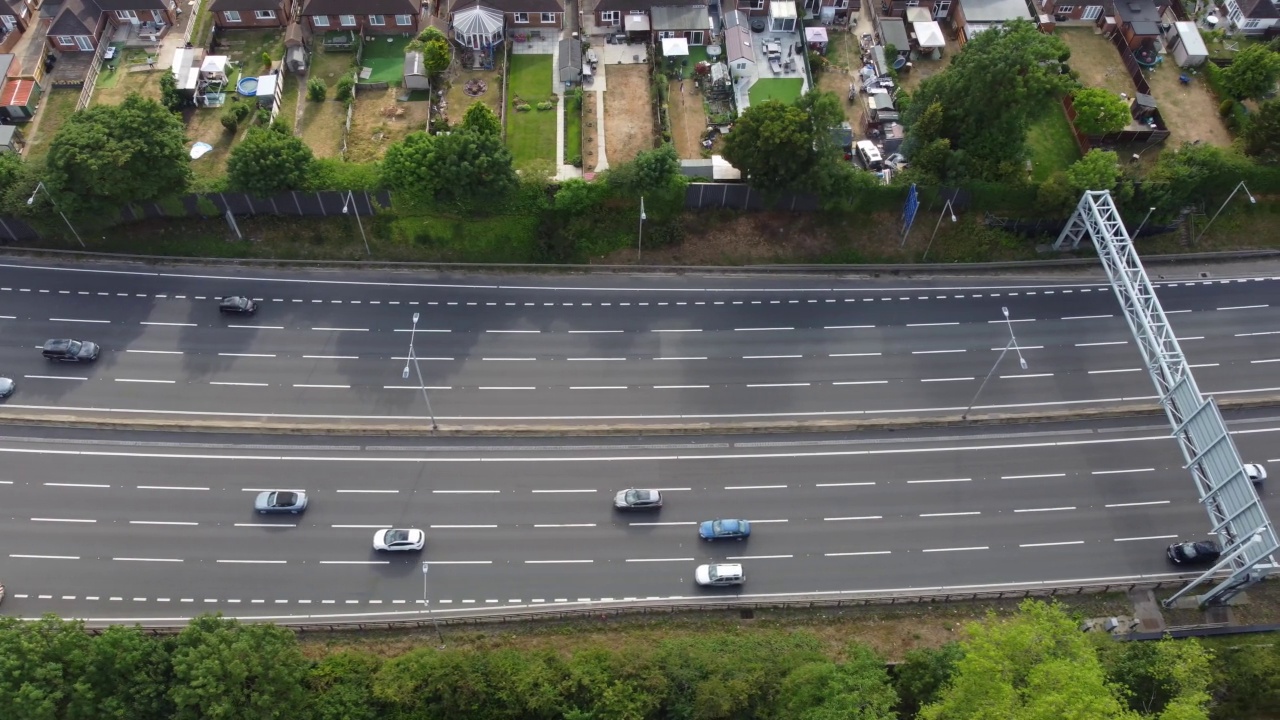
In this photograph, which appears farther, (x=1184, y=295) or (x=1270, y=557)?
(x=1184, y=295)

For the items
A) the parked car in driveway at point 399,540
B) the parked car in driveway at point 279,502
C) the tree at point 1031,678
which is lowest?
the tree at point 1031,678

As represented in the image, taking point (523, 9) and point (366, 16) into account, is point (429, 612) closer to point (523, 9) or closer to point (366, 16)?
point (523, 9)

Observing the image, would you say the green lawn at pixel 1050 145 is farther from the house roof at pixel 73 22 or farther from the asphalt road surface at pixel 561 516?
the house roof at pixel 73 22

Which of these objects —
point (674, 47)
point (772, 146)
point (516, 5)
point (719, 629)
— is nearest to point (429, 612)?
point (719, 629)

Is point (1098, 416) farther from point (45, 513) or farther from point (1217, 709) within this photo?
point (45, 513)

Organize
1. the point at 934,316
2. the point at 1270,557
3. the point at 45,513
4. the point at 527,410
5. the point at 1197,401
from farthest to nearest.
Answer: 1. the point at 934,316
2. the point at 527,410
3. the point at 45,513
4. the point at 1197,401
5. the point at 1270,557

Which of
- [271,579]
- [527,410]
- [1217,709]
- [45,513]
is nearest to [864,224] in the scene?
[527,410]

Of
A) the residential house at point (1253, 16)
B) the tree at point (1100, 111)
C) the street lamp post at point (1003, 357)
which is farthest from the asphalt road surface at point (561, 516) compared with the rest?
the residential house at point (1253, 16)

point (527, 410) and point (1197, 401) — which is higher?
point (527, 410)
